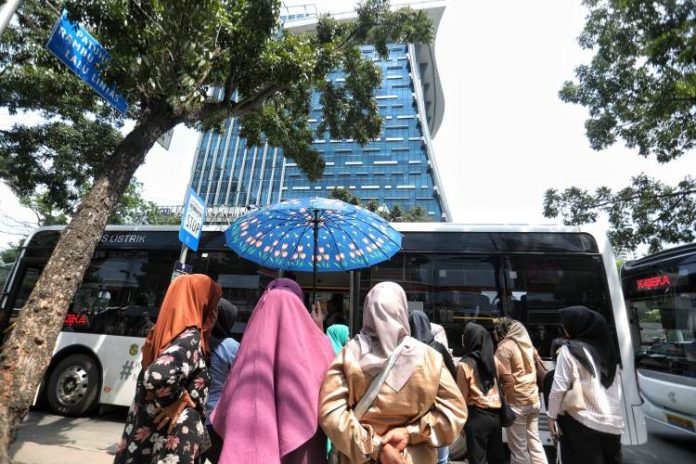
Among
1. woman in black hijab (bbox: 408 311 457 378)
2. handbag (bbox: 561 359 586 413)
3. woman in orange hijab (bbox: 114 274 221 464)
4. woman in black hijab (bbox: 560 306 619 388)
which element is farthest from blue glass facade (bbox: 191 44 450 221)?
woman in orange hijab (bbox: 114 274 221 464)

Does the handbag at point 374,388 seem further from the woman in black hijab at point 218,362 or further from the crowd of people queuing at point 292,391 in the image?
the woman in black hijab at point 218,362

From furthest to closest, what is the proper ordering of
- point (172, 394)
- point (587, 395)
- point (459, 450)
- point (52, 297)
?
point (459, 450) → point (52, 297) → point (587, 395) → point (172, 394)

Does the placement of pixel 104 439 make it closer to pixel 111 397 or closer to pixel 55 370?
pixel 111 397

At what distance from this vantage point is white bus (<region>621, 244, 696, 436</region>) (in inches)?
210

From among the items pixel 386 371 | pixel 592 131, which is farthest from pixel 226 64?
pixel 592 131

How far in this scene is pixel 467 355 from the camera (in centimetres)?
355

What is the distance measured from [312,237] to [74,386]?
500 centimetres

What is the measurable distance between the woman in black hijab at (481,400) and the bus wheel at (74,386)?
18.8 ft

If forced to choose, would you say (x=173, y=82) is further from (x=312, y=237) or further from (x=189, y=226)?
(x=312, y=237)

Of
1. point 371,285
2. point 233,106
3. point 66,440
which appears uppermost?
point 233,106

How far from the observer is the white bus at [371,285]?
5121mm

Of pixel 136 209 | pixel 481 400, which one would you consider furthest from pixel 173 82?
pixel 136 209

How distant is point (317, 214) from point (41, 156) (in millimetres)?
10184

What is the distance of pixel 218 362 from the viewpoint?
8.53ft
